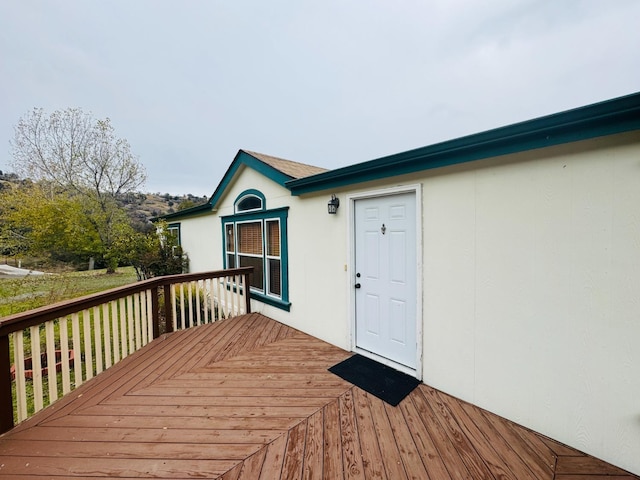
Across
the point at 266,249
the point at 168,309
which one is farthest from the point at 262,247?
the point at 168,309

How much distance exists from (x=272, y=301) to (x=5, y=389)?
10.2 feet

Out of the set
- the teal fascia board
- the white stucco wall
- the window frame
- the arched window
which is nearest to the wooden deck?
the white stucco wall

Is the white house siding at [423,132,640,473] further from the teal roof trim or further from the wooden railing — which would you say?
the wooden railing

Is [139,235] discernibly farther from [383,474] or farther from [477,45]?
[477,45]

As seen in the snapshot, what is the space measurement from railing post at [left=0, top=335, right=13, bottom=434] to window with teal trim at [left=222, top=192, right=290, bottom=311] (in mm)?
2997

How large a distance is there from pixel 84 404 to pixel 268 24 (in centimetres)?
770

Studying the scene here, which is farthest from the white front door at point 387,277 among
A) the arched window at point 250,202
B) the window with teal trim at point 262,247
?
the arched window at point 250,202

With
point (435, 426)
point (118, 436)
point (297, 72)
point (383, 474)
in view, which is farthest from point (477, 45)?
point (118, 436)

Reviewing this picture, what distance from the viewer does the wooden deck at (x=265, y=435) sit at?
1.63 m

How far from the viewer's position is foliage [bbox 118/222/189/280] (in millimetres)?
7734

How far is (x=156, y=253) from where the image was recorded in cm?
775

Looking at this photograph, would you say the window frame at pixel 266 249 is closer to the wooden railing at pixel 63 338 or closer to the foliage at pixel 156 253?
the wooden railing at pixel 63 338

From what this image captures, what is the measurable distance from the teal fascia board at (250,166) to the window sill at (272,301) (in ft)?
6.55

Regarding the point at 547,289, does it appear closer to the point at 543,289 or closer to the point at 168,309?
the point at 543,289
